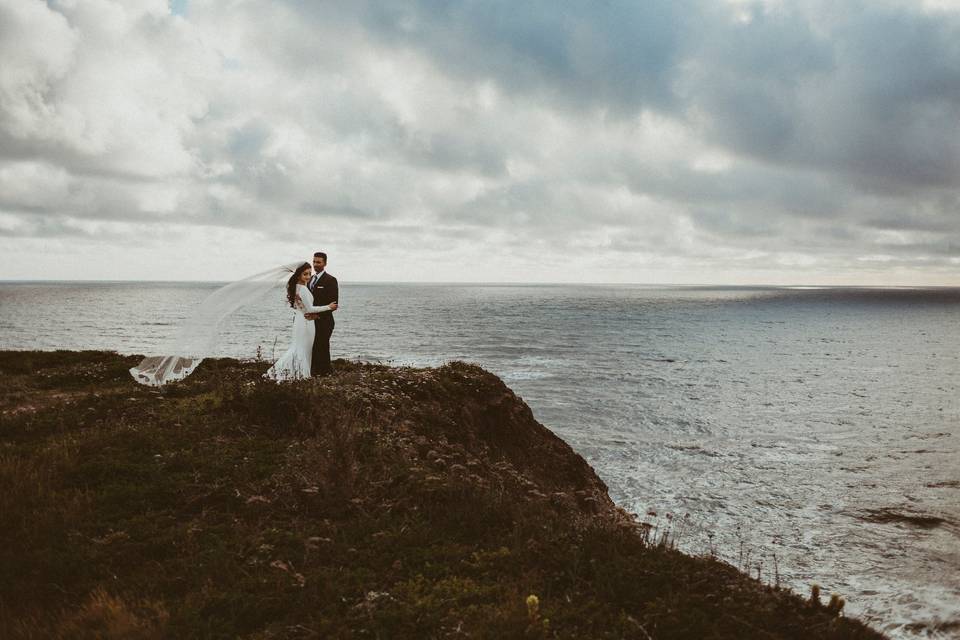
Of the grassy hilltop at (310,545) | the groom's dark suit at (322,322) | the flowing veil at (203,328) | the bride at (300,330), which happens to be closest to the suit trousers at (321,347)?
the groom's dark suit at (322,322)

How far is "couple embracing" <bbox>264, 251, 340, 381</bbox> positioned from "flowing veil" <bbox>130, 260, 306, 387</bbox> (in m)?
0.54

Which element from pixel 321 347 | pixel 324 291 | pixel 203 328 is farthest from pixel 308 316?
pixel 203 328

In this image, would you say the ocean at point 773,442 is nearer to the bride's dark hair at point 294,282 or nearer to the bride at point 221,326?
the bride at point 221,326

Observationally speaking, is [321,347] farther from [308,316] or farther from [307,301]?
[307,301]

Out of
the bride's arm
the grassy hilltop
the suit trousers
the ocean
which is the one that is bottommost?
the ocean

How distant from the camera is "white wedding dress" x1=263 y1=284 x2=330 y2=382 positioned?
585 inches

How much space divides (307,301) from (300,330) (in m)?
1.05

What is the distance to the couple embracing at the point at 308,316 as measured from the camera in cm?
1483

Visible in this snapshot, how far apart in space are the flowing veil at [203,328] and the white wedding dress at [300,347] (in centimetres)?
98

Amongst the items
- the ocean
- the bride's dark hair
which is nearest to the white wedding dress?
the bride's dark hair

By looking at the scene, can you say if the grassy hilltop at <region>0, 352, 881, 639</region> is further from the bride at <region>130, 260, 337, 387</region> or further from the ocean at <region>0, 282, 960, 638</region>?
the bride at <region>130, 260, 337, 387</region>

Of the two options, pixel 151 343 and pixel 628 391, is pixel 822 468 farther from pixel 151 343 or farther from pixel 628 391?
pixel 151 343

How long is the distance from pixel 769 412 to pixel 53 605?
113 feet

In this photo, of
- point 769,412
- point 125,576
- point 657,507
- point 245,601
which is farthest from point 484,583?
point 769,412
